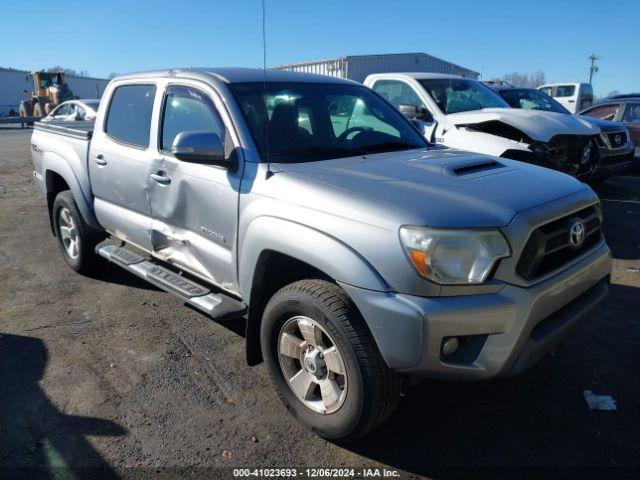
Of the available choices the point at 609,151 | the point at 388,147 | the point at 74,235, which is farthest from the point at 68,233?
the point at 609,151

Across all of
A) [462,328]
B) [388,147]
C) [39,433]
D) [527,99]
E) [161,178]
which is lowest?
[39,433]

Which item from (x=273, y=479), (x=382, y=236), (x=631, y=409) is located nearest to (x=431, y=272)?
(x=382, y=236)

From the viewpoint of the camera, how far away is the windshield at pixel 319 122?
326cm

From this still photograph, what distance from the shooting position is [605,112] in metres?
11.2

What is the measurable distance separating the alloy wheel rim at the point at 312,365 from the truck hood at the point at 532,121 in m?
4.66

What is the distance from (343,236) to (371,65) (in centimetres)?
2160

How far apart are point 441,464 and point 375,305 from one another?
981 millimetres

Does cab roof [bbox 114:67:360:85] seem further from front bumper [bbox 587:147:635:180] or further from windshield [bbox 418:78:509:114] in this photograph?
front bumper [bbox 587:147:635:180]

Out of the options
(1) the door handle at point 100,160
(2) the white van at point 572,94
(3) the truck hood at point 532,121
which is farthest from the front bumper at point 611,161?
Result: (2) the white van at point 572,94

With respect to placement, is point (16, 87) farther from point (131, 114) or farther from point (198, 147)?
point (198, 147)

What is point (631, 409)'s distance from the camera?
9.91ft

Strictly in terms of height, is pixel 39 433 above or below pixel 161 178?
below

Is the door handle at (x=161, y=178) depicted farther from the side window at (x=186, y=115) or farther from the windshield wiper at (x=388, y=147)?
the windshield wiper at (x=388, y=147)

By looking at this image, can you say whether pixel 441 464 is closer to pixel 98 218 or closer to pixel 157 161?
pixel 157 161
